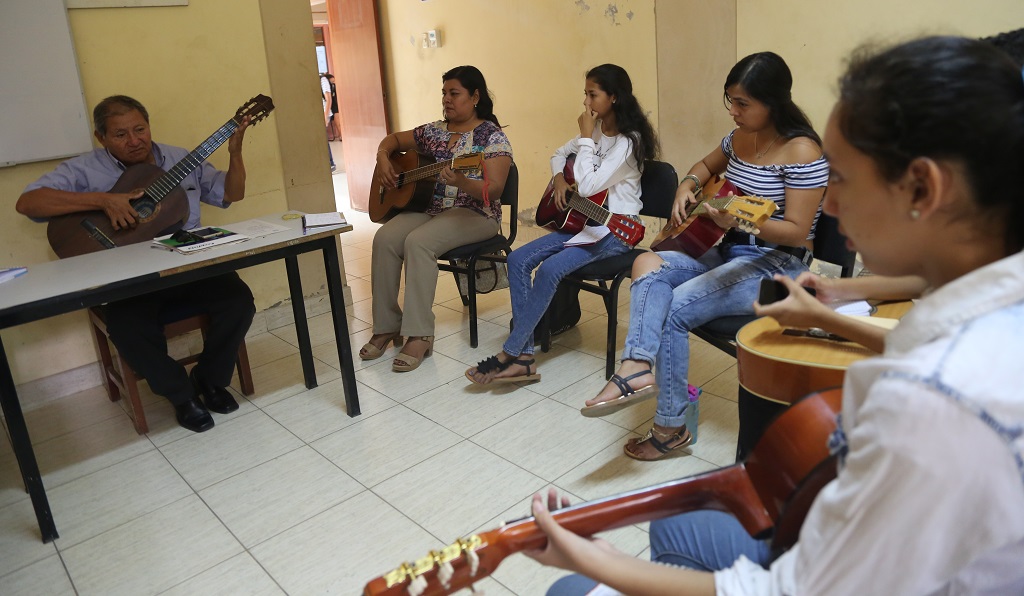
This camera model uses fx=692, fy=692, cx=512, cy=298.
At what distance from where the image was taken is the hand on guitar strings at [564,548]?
0.90 meters

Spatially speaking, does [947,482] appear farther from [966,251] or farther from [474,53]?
[474,53]

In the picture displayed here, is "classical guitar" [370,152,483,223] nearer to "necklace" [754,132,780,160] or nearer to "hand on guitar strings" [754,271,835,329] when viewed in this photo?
"necklace" [754,132,780,160]

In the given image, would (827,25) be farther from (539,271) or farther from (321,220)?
(321,220)

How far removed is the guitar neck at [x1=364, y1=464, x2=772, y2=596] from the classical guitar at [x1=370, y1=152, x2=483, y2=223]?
231 centimetres

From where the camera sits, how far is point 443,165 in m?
3.15

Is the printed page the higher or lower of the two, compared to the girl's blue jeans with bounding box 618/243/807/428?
higher

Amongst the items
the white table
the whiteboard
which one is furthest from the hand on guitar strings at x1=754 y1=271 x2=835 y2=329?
the whiteboard

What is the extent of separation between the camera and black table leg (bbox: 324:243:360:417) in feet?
8.57

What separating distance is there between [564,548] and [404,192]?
2.66 meters

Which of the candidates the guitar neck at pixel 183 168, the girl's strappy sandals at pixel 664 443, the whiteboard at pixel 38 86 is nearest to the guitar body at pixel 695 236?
the girl's strappy sandals at pixel 664 443

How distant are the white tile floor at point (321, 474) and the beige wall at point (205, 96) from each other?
2.00 feet

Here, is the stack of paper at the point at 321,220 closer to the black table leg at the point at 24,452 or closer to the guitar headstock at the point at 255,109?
the guitar headstock at the point at 255,109

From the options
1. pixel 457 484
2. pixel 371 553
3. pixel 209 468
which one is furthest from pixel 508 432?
pixel 209 468

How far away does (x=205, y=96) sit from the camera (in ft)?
11.1
